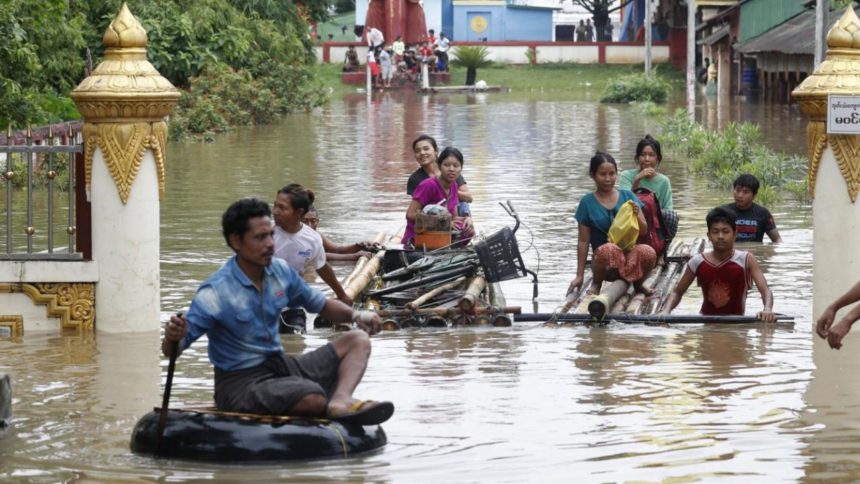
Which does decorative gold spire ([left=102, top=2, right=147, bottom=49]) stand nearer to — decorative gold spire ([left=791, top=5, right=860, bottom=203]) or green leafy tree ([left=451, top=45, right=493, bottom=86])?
decorative gold spire ([left=791, top=5, right=860, bottom=203])

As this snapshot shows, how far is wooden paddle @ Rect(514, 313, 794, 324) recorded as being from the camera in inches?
460

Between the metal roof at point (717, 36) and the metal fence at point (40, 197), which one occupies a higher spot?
the metal roof at point (717, 36)

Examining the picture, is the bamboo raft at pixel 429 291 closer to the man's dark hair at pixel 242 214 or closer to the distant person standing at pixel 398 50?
the man's dark hair at pixel 242 214

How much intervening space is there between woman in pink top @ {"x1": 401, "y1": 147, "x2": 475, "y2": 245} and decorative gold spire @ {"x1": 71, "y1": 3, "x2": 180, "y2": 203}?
2790mm

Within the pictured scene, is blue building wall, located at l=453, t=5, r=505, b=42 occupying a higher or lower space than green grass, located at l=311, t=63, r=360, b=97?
higher

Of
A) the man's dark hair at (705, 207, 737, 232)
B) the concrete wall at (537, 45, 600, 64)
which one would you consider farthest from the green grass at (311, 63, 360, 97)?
the man's dark hair at (705, 207, 737, 232)

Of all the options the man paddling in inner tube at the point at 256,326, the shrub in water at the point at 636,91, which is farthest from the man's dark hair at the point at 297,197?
the shrub in water at the point at 636,91

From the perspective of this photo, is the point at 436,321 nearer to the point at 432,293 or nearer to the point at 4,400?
the point at 432,293

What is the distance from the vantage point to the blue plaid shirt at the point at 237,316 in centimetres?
797

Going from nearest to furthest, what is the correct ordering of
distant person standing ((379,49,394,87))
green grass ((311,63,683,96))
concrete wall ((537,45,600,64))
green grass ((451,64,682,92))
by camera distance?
green grass ((311,63,683,96)) < distant person standing ((379,49,394,87)) < green grass ((451,64,682,92)) < concrete wall ((537,45,600,64))

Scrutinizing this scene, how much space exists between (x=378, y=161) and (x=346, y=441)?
19965 mm

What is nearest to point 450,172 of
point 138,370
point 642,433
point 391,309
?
point 391,309

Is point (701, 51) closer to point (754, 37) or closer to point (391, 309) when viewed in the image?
point (754, 37)

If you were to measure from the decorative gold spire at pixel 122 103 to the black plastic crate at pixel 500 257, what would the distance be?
2.57 meters
